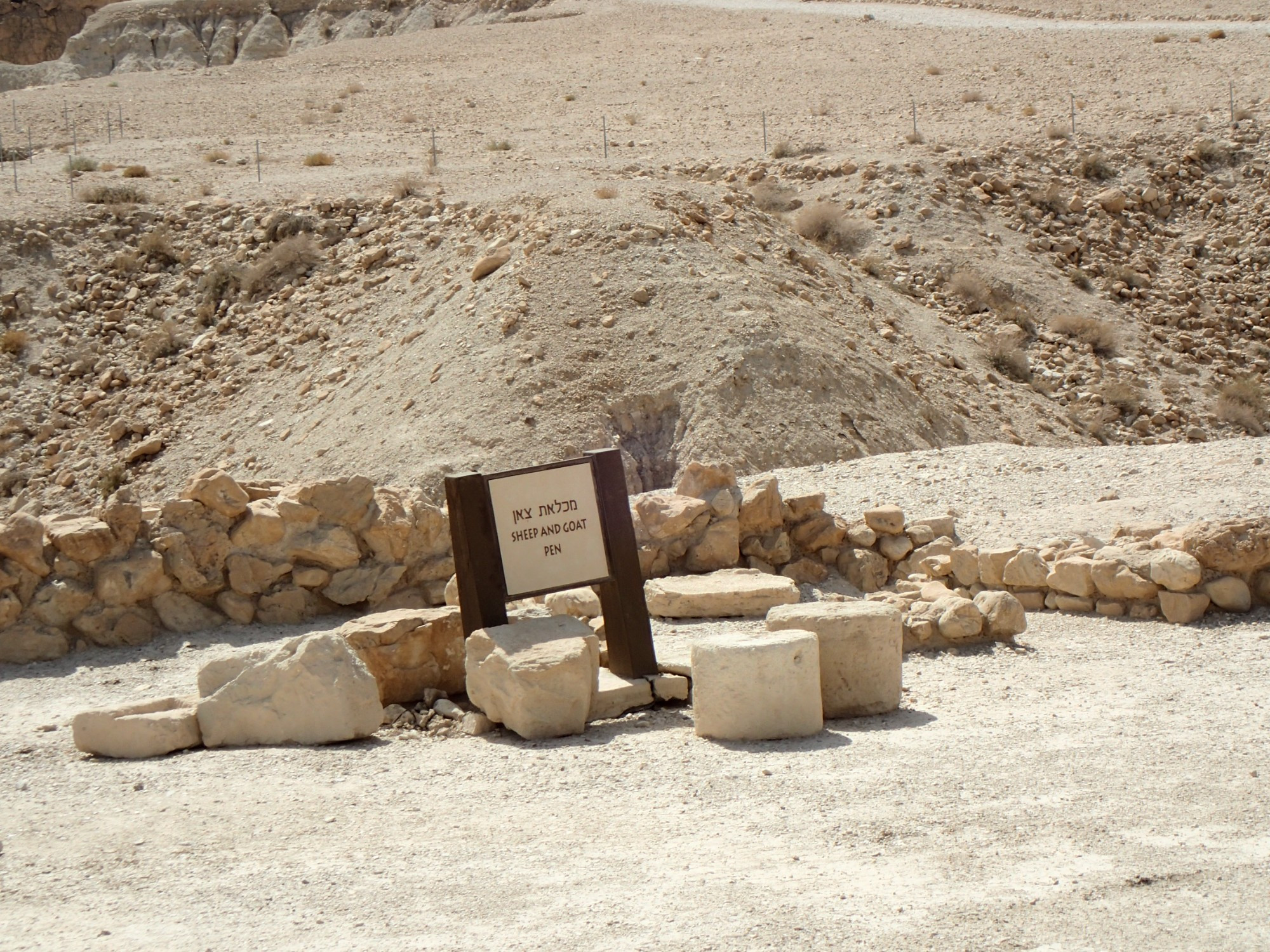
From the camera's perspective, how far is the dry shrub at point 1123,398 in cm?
1922

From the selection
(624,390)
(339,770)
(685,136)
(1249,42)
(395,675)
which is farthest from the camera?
(1249,42)

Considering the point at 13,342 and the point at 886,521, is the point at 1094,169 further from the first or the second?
the point at 13,342

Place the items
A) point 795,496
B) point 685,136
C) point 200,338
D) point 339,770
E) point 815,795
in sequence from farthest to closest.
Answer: point 685,136
point 200,338
point 795,496
point 339,770
point 815,795

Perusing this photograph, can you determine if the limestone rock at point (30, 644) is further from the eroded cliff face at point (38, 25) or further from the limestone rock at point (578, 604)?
the eroded cliff face at point (38, 25)

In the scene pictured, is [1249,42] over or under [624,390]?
over

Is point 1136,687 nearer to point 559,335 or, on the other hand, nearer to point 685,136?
point 559,335

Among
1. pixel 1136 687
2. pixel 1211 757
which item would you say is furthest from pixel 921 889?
pixel 1136 687

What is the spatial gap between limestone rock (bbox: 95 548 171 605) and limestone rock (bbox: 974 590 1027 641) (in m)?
5.47

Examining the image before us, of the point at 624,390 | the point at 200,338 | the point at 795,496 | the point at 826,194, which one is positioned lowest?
the point at 795,496

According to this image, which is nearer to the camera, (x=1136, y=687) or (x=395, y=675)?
(x=1136, y=687)

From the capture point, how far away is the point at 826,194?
79.0 feet

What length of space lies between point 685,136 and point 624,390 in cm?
1574

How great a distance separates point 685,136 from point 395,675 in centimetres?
2365

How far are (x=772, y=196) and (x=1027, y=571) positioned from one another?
16421mm
